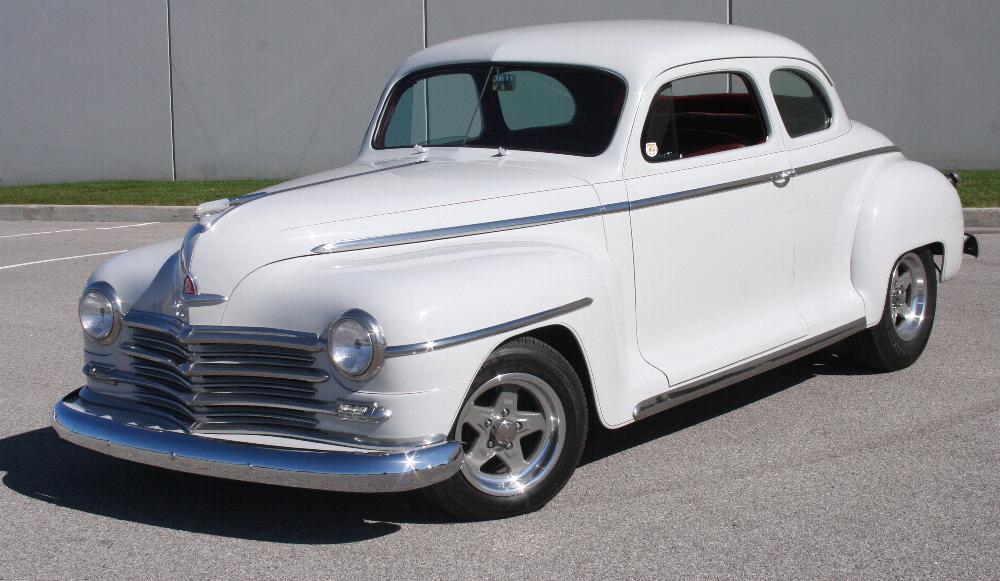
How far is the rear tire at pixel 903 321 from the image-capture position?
21.3 ft

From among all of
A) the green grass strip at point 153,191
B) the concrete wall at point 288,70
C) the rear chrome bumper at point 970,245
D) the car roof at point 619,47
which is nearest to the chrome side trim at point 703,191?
the car roof at point 619,47

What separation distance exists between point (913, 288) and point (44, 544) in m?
4.59

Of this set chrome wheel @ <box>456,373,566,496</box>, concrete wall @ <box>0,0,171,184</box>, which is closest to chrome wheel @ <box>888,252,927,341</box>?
chrome wheel @ <box>456,373,566,496</box>

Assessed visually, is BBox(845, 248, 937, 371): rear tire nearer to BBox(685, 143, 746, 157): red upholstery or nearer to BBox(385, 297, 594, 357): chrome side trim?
BBox(685, 143, 746, 157): red upholstery

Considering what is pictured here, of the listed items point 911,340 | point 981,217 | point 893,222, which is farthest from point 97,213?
point 893,222

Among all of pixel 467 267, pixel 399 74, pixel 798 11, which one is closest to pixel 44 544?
Answer: pixel 467 267

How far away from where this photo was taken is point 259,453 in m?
4.18

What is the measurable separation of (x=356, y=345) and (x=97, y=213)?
11241 mm

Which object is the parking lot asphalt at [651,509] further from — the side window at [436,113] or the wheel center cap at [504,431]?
the side window at [436,113]

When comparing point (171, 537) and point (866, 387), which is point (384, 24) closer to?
point (866, 387)

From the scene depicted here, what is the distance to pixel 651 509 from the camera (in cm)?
464

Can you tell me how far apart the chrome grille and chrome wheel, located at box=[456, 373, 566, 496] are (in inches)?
22.1

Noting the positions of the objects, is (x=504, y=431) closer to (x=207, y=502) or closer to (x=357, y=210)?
(x=357, y=210)

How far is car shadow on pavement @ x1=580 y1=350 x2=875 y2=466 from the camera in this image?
217 inches
